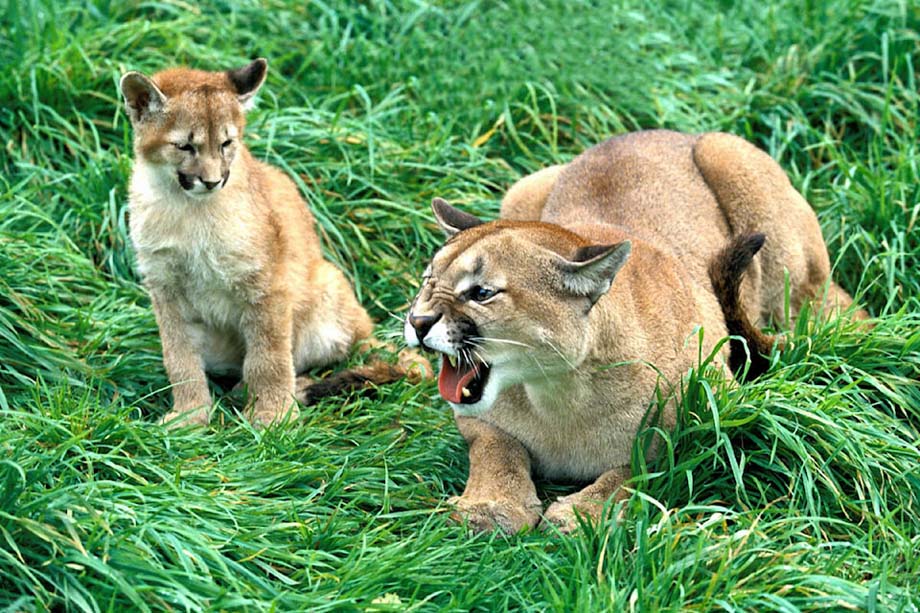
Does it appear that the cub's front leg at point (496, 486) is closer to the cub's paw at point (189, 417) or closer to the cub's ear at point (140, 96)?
the cub's paw at point (189, 417)

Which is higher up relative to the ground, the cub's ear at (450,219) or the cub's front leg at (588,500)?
the cub's ear at (450,219)

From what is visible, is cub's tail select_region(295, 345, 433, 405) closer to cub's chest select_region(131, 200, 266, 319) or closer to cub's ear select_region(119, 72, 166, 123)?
cub's chest select_region(131, 200, 266, 319)

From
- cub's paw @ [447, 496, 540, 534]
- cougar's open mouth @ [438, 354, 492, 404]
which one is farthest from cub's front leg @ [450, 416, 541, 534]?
cougar's open mouth @ [438, 354, 492, 404]

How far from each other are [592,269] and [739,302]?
1.51 meters

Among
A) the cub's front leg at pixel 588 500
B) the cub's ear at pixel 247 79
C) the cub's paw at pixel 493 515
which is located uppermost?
the cub's ear at pixel 247 79

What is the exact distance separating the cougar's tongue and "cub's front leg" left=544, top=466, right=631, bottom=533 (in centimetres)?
65

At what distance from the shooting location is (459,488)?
6.32 meters

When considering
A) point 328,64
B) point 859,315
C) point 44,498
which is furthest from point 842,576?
point 328,64

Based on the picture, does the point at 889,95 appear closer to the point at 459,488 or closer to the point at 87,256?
the point at 459,488

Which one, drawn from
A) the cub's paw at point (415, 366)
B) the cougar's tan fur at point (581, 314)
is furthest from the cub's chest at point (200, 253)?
the cougar's tan fur at point (581, 314)

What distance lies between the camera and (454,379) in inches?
225

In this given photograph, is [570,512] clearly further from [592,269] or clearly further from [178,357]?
[178,357]

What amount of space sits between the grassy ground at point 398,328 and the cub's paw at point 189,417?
16cm

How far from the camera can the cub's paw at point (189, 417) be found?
6.43 m
